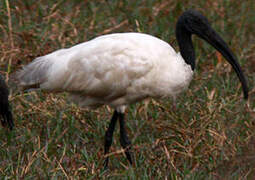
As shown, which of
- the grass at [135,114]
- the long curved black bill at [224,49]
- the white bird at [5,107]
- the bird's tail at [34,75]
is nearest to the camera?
the grass at [135,114]

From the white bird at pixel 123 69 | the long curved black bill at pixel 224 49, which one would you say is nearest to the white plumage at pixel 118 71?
the white bird at pixel 123 69

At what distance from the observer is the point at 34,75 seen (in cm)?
508

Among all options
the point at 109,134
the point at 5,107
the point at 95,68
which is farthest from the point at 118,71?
the point at 5,107

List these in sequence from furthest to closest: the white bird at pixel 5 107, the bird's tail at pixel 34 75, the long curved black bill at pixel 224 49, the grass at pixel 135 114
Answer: the white bird at pixel 5 107 → the bird's tail at pixel 34 75 → the long curved black bill at pixel 224 49 → the grass at pixel 135 114

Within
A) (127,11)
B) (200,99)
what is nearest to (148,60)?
(200,99)

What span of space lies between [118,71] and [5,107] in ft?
3.55

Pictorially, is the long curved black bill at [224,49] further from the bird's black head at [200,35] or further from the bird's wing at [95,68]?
the bird's wing at [95,68]

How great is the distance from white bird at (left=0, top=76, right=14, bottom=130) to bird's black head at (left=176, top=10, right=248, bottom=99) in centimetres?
142

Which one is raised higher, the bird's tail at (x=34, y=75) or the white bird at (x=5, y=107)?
Answer: the bird's tail at (x=34, y=75)

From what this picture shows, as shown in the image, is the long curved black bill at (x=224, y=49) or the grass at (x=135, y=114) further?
the long curved black bill at (x=224, y=49)

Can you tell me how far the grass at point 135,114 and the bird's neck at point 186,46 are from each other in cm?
46

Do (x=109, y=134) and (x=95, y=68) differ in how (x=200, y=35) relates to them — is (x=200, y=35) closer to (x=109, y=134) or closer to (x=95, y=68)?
(x=95, y=68)

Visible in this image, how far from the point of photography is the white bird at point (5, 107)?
17.2ft

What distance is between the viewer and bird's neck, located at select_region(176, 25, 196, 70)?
197 inches
